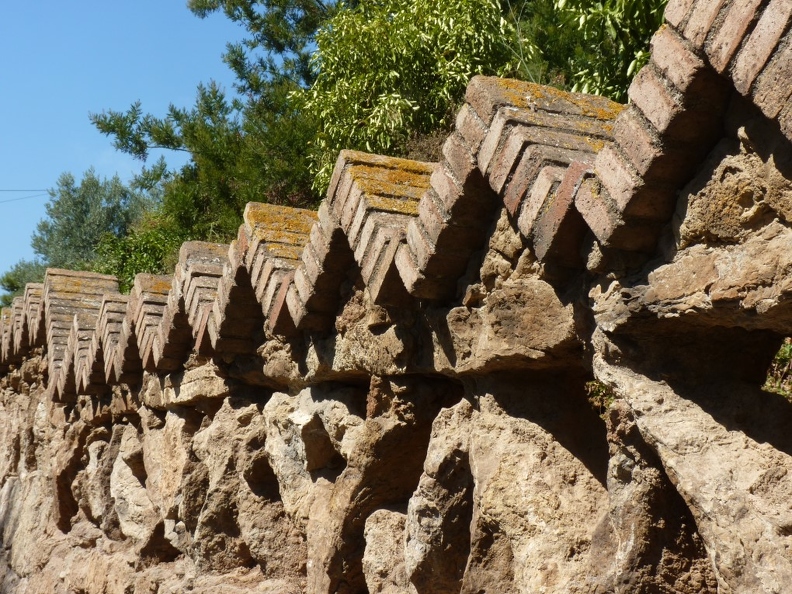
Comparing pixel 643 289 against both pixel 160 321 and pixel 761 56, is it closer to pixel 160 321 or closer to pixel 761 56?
pixel 761 56

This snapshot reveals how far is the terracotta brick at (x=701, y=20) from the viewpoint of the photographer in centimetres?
140

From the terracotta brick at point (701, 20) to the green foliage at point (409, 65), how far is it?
20.1ft

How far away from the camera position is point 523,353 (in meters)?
1.93

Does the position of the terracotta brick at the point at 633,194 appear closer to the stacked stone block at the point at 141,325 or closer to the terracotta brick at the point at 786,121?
the terracotta brick at the point at 786,121

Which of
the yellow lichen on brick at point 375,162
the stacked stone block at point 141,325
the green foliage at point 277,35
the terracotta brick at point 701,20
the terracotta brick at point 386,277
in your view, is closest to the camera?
the terracotta brick at point 701,20

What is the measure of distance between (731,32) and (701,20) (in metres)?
0.08

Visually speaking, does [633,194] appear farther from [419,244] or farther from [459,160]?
[419,244]

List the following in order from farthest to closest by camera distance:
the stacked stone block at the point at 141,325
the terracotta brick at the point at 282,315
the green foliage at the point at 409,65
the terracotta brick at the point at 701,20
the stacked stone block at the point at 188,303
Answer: the green foliage at the point at 409,65 → the stacked stone block at the point at 141,325 → the stacked stone block at the point at 188,303 → the terracotta brick at the point at 282,315 → the terracotta brick at the point at 701,20

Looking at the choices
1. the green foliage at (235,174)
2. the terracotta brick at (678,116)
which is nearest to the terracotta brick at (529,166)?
the terracotta brick at (678,116)

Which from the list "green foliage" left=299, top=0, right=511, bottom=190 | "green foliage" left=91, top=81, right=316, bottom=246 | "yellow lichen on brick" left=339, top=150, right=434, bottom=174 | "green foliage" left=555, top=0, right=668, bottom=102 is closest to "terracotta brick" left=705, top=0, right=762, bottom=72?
"yellow lichen on brick" left=339, top=150, right=434, bottom=174

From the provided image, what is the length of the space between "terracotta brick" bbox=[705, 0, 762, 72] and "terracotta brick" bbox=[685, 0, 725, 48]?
2 centimetres

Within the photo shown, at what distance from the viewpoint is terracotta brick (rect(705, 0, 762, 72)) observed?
1323 mm

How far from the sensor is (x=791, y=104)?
1266 mm

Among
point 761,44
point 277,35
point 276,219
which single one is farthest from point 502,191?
point 277,35
